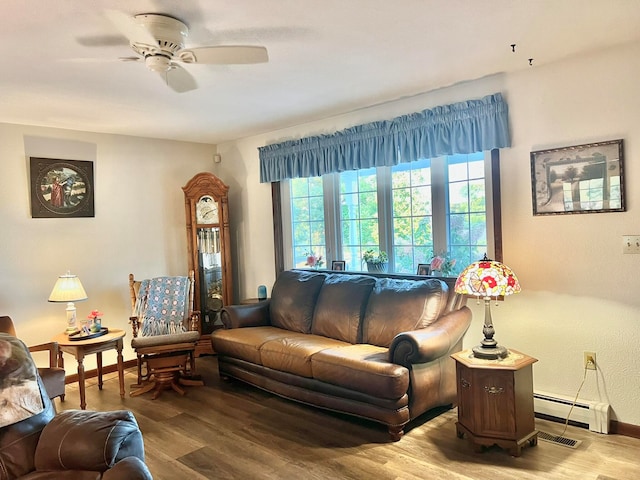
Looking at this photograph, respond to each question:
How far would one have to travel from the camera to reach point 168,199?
5242 millimetres

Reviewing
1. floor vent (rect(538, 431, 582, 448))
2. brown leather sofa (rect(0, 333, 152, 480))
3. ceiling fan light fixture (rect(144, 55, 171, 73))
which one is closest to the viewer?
brown leather sofa (rect(0, 333, 152, 480))

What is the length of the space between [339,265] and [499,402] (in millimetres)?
2122

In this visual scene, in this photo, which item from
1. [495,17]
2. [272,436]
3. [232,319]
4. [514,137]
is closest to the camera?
[495,17]

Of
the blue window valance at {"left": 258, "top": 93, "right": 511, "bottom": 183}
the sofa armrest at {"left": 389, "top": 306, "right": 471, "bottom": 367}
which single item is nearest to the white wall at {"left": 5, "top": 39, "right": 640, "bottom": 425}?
the blue window valance at {"left": 258, "top": 93, "right": 511, "bottom": 183}

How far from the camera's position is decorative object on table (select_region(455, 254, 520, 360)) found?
108 inches

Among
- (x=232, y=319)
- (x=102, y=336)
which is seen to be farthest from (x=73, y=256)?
(x=232, y=319)

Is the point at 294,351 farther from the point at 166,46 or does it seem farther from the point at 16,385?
the point at 166,46

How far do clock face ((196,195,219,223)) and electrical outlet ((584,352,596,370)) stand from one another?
148 inches

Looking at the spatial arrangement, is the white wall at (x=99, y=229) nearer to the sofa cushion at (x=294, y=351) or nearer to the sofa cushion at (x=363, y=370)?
the sofa cushion at (x=294, y=351)

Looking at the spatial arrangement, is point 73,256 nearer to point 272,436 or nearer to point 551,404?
point 272,436

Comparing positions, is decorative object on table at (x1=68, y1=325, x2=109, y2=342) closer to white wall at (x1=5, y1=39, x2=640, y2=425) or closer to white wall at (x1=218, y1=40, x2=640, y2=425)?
white wall at (x1=5, y1=39, x2=640, y2=425)

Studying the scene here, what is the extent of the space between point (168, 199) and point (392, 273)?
2.69 meters

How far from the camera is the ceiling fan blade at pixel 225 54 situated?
229 centimetres

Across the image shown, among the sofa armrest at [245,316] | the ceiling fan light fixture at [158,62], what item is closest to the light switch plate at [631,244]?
the ceiling fan light fixture at [158,62]
